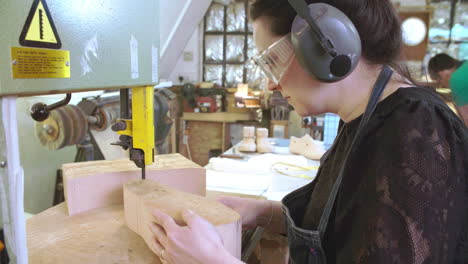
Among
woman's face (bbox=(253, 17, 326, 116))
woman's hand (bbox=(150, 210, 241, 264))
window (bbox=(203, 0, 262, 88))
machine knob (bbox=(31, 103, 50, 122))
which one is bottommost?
woman's hand (bbox=(150, 210, 241, 264))

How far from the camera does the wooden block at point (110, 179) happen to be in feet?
3.88

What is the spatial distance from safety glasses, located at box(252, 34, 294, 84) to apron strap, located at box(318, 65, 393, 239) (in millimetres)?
231

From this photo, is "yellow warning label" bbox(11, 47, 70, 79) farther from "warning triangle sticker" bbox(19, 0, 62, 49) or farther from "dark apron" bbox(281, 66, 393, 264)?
"dark apron" bbox(281, 66, 393, 264)

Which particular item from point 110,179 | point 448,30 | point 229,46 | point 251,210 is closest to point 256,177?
point 251,210

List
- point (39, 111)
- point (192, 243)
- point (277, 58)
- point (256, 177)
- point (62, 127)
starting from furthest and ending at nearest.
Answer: point (256, 177), point (62, 127), point (39, 111), point (277, 58), point (192, 243)

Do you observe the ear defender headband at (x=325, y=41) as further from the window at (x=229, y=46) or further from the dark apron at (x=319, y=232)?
the window at (x=229, y=46)

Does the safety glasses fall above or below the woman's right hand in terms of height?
above

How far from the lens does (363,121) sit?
2.77 feet

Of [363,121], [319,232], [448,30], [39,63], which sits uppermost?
[448,30]

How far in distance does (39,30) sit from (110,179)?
705 mm

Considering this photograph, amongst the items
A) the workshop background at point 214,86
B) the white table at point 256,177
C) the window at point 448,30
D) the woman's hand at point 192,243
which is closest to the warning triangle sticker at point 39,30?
the woman's hand at point 192,243

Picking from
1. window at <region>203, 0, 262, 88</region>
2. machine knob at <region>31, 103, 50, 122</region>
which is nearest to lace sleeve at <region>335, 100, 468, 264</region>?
machine knob at <region>31, 103, 50, 122</region>

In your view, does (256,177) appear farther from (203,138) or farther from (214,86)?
(203,138)

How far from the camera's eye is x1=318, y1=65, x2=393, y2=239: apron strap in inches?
33.0
